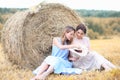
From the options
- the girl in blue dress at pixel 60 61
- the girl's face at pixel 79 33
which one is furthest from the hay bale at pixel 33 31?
the girl's face at pixel 79 33

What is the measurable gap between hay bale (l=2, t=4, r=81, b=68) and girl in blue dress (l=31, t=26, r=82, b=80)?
0.57 metres

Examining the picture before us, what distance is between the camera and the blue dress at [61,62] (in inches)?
330

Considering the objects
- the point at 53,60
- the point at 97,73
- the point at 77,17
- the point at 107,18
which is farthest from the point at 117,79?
the point at 107,18

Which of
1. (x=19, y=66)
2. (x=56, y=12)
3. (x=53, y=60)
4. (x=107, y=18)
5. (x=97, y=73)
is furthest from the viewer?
(x=107, y=18)

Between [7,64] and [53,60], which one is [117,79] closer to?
[53,60]

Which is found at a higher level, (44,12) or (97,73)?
(44,12)

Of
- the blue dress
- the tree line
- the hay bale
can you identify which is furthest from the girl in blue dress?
the tree line

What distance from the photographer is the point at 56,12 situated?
9.86 m

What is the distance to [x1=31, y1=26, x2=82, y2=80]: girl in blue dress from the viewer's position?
8305mm

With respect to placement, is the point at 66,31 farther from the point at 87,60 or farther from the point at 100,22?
the point at 100,22

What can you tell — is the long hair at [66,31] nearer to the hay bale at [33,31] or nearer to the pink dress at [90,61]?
the pink dress at [90,61]

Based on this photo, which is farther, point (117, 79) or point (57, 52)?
point (57, 52)

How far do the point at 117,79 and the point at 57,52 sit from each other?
6.18 feet

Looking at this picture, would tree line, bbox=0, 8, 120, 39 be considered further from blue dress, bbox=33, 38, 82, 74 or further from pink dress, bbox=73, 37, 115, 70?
pink dress, bbox=73, 37, 115, 70
